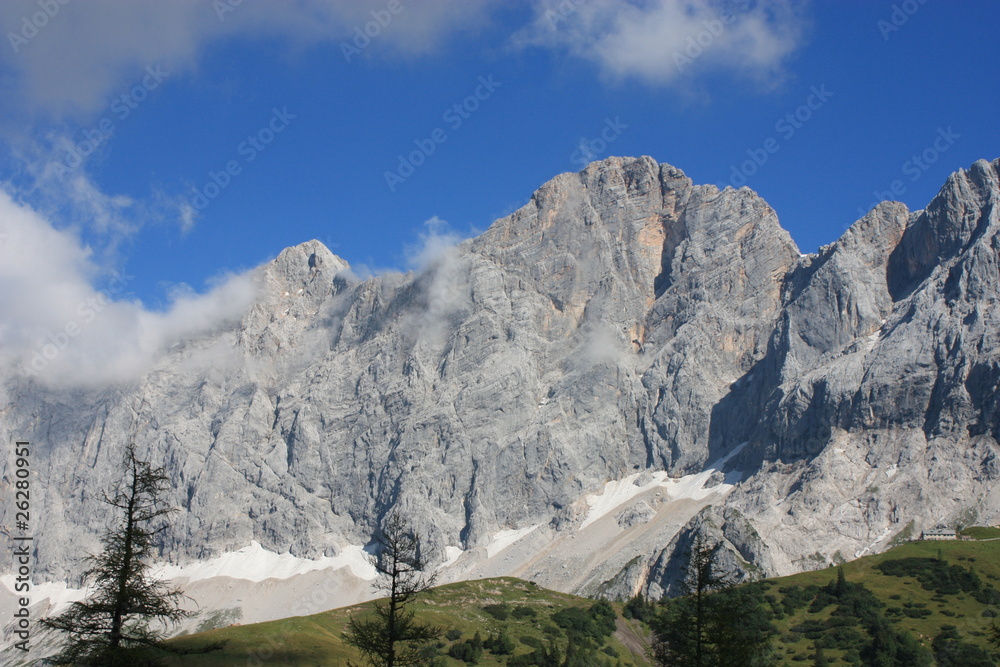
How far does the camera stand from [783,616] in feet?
426

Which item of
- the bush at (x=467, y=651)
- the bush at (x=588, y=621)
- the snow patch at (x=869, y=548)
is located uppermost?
the snow patch at (x=869, y=548)

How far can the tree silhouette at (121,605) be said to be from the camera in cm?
3028

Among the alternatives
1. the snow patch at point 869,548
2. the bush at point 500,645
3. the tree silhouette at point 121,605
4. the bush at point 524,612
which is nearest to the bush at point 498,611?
the bush at point 524,612

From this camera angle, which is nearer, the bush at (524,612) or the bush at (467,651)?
the bush at (467,651)

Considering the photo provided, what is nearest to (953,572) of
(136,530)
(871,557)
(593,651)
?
(871,557)

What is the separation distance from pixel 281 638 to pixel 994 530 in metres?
156

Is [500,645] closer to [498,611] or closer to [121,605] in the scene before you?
[498,611]

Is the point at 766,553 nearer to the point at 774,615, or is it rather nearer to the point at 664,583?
the point at 664,583

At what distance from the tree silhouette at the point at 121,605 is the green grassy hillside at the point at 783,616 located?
33.4 meters

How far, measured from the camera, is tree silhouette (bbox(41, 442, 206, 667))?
99.3ft

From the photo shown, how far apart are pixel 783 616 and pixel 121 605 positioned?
118 metres

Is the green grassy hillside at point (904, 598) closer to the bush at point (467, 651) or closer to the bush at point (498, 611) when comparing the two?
the bush at point (498, 611)

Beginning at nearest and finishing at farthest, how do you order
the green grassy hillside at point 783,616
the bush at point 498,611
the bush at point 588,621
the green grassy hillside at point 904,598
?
1. the green grassy hillside at point 783,616
2. the bush at point 588,621
3. the bush at point 498,611
4. the green grassy hillside at point 904,598

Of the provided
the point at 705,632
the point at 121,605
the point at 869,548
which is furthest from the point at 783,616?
the point at 121,605
